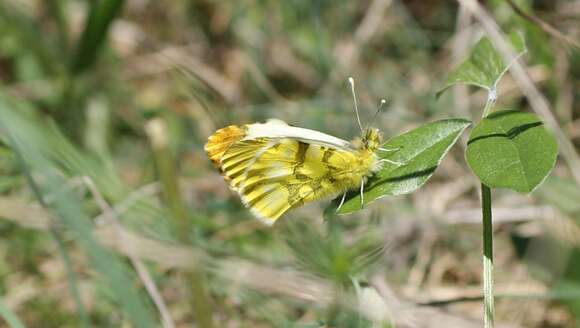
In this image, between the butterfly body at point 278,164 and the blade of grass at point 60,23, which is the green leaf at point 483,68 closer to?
the butterfly body at point 278,164

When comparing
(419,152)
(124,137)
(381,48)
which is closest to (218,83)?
(124,137)

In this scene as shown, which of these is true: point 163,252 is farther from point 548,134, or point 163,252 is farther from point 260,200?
point 548,134

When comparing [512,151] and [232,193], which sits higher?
[232,193]

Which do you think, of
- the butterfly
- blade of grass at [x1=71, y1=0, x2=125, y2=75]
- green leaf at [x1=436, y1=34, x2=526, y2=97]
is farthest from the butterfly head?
blade of grass at [x1=71, y1=0, x2=125, y2=75]

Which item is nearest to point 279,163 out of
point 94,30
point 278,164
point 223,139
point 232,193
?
point 278,164

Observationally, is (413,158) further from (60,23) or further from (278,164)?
(60,23)
